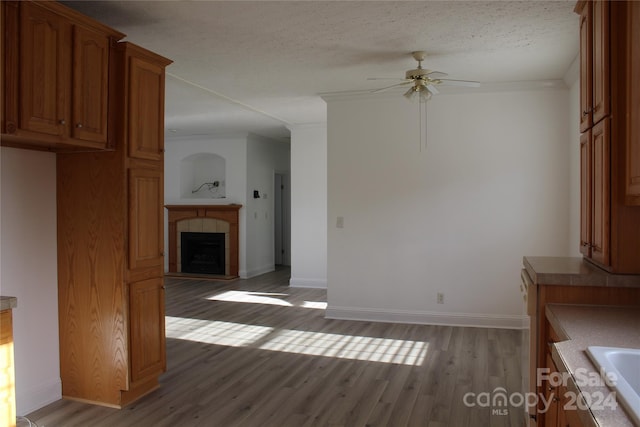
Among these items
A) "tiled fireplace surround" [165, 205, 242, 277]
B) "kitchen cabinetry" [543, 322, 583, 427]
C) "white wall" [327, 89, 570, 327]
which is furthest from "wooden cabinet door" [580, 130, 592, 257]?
"tiled fireplace surround" [165, 205, 242, 277]

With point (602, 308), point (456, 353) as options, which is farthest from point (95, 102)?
point (456, 353)

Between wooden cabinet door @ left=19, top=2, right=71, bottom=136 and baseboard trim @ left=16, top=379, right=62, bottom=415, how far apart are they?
1.69 meters

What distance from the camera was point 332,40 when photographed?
3.76 metres

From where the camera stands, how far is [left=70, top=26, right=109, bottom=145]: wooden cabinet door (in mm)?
2855

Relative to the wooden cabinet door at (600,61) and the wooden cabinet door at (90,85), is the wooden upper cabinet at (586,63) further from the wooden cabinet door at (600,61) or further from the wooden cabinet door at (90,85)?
the wooden cabinet door at (90,85)

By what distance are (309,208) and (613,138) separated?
5.77 metres

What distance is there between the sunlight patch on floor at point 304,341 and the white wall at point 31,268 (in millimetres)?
1683

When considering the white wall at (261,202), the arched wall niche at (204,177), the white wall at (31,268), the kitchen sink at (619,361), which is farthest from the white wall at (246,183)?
the kitchen sink at (619,361)

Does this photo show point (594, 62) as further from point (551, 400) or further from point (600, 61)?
Answer: point (551, 400)

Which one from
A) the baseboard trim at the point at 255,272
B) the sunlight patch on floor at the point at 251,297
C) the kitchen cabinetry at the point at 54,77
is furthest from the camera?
the baseboard trim at the point at 255,272

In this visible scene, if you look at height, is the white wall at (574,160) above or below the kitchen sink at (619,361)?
above

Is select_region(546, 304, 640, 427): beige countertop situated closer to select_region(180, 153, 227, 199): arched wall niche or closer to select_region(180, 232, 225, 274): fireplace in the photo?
select_region(180, 232, 225, 274): fireplace

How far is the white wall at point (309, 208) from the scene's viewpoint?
775cm

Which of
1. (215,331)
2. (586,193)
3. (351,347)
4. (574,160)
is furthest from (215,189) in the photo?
(586,193)
